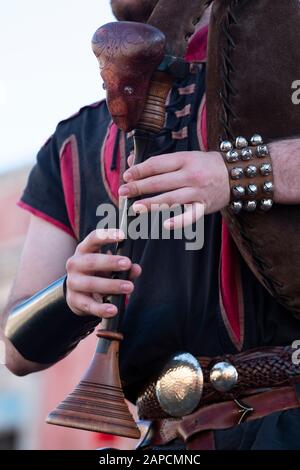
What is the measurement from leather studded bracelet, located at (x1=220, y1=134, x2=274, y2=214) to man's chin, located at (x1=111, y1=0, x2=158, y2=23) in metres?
0.54

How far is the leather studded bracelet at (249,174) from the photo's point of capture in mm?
1901

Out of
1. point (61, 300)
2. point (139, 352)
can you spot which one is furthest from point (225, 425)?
point (61, 300)

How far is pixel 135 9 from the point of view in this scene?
2.35 m

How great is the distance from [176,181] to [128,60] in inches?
11.1

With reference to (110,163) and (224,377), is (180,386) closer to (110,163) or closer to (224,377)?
(224,377)

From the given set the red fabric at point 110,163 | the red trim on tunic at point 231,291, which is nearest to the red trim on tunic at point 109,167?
the red fabric at point 110,163

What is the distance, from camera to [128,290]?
6.14 feet

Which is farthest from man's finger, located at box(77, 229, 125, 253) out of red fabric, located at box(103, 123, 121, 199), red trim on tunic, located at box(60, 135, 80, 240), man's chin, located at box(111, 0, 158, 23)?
man's chin, located at box(111, 0, 158, 23)

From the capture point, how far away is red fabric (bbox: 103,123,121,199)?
2.39 metres

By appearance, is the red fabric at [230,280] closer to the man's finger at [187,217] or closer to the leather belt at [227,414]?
the leather belt at [227,414]

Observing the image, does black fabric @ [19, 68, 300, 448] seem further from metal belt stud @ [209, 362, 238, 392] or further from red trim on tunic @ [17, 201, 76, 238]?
red trim on tunic @ [17, 201, 76, 238]

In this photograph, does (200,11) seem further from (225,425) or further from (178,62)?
(225,425)

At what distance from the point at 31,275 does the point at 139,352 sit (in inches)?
18.4

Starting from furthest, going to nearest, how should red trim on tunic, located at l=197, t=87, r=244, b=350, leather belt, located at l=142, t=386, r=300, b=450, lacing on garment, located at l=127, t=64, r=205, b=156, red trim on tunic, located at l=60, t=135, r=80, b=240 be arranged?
1. red trim on tunic, located at l=60, t=135, r=80, b=240
2. lacing on garment, located at l=127, t=64, r=205, b=156
3. red trim on tunic, located at l=197, t=87, r=244, b=350
4. leather belt, located at l=142, t=386, r=300, b=450
